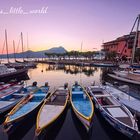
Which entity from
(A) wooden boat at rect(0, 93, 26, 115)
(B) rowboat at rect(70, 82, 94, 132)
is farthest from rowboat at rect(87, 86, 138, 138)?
(A) wooden boat at rect(0, 93, 26, 115)

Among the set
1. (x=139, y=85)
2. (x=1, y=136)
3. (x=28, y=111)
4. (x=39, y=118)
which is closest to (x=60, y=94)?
(x=28, y=111)

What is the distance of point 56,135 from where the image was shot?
1150 centimetres

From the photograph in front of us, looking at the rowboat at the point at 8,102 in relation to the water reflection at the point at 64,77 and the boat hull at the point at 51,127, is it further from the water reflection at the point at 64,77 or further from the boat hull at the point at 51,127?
the water reflection at the point at 64,77

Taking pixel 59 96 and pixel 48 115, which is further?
pixel 59 96

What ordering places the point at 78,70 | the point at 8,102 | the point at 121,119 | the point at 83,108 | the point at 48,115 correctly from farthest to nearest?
the point at 78,70, the point at 8,102, the point at 83,108, the point at 48,115, the point at 121,119

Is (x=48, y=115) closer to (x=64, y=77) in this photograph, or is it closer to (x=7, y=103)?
(x=7, y=103)

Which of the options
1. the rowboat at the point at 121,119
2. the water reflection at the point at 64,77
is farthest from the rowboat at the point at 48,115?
the water reflection at the point at 64,77

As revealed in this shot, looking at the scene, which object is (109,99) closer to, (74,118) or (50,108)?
(74,118)

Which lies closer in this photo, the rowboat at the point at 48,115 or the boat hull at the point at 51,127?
the boat hull at the point at 51,127

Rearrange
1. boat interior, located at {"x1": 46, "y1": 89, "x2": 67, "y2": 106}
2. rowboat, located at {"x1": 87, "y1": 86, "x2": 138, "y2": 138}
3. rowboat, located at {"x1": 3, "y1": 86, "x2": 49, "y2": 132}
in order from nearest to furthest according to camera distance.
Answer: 1. rowboat, located at {"x1": 87, "y1": 86, "x2": 138, "y2": 138}
2. rowboat, located at {"x1": 3, "y1": 86, "x2": 49, "y2": 132}
3. boat interior, located at {"x1": 46, "y1": 89, "x2": 67, "y2": 106}

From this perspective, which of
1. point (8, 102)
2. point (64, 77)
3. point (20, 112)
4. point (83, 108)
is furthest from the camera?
point (64, 77)

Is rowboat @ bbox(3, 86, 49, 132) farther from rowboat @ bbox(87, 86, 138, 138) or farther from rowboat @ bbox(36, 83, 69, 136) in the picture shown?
rowboat @ bbox(87, 86, 138, 138)

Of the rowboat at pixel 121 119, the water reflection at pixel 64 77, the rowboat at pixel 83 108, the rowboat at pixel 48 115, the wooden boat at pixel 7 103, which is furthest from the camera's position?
the water reflection at pixel 64 77

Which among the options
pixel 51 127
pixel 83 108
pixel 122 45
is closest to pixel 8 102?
pixel 51 127
